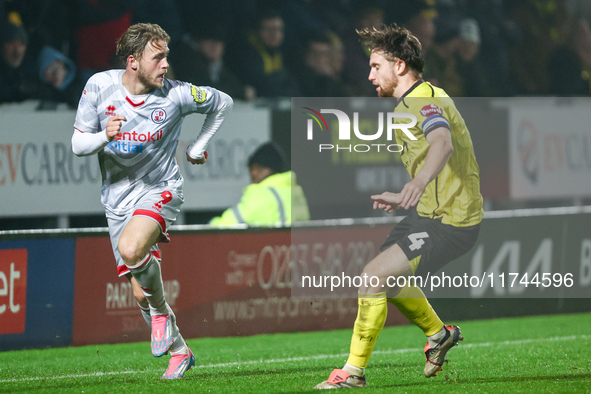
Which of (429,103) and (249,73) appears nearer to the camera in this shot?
(429,103)

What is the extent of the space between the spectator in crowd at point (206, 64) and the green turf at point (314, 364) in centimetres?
292

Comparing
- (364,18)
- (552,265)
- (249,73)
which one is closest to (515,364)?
(552,265)

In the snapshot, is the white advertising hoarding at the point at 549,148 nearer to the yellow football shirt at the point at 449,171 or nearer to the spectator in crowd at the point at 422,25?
the spectator in crowd at the point at 422,25

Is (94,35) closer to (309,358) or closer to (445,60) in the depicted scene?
(309,358)

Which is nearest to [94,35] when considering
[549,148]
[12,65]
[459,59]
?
[12,65]

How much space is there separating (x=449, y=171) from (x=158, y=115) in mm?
1769

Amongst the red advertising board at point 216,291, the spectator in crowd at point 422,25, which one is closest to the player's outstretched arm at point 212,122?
the red advertising board at point 216,291

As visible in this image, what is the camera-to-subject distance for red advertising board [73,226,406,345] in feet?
23.8

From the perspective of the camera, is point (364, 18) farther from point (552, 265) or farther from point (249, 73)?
point (552, 265)

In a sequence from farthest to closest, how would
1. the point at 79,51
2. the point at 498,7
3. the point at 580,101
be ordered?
the point at 498,7 < the point at 580,101 < the point at 79,51

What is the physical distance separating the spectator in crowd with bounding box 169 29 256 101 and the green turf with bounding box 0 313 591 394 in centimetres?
292

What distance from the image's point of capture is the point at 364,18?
35.8 feet

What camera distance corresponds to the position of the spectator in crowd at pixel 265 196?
845 centimetres

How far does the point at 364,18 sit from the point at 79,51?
400cm
